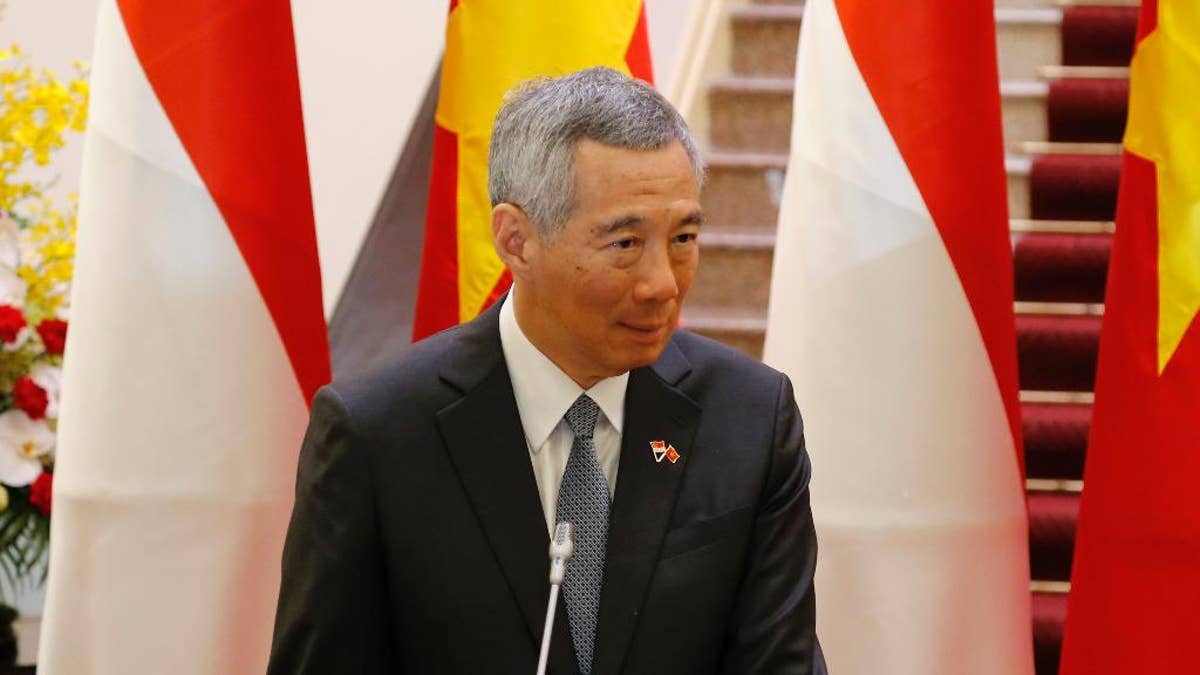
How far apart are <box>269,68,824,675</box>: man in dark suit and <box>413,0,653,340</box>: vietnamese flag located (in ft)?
2.28

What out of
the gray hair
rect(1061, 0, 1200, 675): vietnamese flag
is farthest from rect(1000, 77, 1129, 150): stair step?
the gray hair

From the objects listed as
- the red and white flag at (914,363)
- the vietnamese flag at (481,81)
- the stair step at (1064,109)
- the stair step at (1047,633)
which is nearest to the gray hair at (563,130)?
the red and white flag at (914,363)

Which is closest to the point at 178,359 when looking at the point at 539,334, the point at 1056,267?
the point at 539,334

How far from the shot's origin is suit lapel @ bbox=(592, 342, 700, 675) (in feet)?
4.83

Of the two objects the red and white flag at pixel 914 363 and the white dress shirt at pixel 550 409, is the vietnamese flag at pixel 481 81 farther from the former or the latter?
the white dress shirt at pixel 550 409

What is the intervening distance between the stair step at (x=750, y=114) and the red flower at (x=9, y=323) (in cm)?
184

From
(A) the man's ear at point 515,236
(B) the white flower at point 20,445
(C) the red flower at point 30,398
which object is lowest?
(B) the white flower at point 20,445

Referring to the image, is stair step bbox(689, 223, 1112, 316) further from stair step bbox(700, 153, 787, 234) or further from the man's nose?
the man's nose

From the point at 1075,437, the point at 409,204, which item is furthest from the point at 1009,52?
the point at 409,204

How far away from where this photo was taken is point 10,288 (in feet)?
7.54

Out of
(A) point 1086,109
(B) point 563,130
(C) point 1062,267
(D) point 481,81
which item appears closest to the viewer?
(B) point 563,130

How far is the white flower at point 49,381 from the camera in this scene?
2.31 m

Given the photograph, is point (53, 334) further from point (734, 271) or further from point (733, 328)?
point (734, 271)

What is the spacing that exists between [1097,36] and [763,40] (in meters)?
0.71
